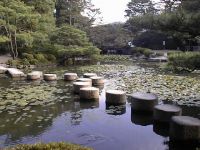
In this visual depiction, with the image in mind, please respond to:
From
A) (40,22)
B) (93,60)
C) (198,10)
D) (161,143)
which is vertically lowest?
(161,143)

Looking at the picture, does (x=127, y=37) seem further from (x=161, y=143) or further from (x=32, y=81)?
(x=161, y=143)

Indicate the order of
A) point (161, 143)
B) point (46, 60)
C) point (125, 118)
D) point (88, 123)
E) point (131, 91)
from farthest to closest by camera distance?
1. point (46, 60)
2. point (131, 91)
3. point (125, 118)
4. point (88, 123)
5. point (161, 143)

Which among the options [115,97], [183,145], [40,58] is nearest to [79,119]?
[115,97]

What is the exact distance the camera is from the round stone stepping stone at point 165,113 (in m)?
9.23

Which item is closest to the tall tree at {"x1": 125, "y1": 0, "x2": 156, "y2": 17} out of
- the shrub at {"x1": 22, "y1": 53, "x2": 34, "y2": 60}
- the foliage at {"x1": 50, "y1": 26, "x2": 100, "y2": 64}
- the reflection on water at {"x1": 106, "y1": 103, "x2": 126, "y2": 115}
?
the foliage at {"x1": 50, "y1": 26, "x2": 100, "y2": 64}

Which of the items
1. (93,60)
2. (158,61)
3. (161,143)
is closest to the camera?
(161,143)

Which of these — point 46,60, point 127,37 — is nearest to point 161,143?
point 46,60

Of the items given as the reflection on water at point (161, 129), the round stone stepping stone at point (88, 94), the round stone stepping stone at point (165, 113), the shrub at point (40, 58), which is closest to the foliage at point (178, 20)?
the round stone stepping stone at point (165, 113)

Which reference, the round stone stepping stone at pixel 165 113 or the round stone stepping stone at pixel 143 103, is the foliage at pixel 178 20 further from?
the round stone stepping stone at pixel 165 113

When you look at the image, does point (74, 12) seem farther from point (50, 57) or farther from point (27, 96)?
point (27, 96)

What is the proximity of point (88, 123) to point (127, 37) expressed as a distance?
38.1 metres

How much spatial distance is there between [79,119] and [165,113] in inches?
111

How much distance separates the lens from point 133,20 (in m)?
10.4

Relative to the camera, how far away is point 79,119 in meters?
9.76
